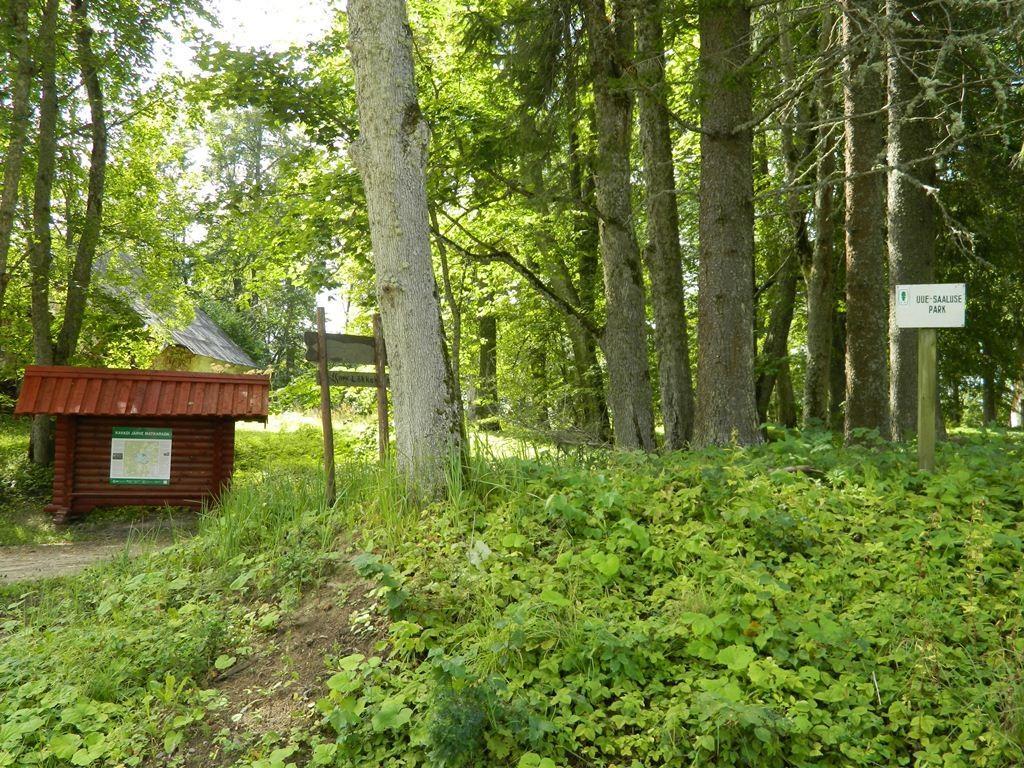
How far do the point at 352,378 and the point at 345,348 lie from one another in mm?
282

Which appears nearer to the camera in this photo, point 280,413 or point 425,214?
point 425,214

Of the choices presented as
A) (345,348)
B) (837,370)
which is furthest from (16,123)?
(837,370)

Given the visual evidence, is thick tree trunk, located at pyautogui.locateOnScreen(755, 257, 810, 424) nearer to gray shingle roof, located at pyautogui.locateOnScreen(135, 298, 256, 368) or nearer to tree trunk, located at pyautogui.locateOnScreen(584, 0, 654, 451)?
tree trunk, located at pyautogui.locateOnScreen(584, 0, 654, 451)

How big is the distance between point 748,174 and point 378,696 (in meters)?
6.38

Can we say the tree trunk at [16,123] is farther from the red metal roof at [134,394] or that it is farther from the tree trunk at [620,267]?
the tree trunk at [620,267]

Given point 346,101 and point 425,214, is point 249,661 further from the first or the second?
point 346,101

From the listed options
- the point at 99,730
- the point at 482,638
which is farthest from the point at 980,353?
the point at 99,730

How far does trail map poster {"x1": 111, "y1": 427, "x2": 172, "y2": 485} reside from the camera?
38.1 feet

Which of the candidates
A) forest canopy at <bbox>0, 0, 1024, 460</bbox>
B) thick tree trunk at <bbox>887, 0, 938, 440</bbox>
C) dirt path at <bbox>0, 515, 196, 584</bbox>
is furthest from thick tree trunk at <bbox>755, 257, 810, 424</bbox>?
dirt path at <bbox>0, 515, 196, 584</bbox>

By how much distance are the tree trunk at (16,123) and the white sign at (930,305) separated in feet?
33.4

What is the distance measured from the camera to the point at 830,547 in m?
4.73

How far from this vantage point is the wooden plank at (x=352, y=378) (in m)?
6.59

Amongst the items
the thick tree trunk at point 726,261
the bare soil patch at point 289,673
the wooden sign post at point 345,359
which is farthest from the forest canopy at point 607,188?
the bare soil patch at point 289,673

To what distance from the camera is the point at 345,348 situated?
21.9ft
